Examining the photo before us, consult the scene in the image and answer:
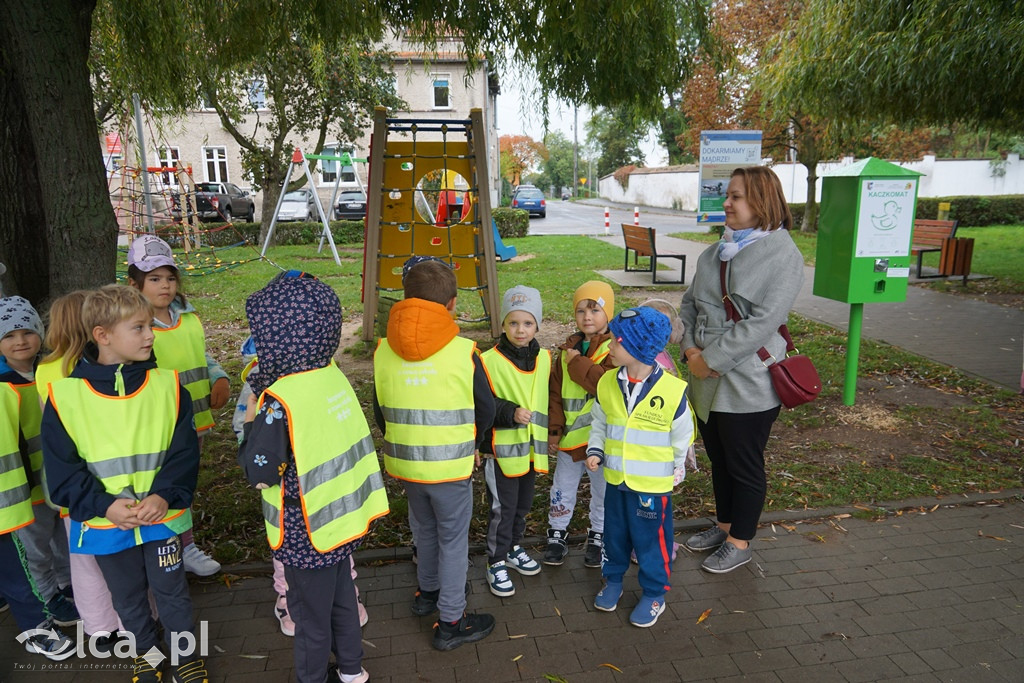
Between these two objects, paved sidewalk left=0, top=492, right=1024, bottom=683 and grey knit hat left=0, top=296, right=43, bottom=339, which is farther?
grey knit hat left=0, top=296, right=43, bottom=339

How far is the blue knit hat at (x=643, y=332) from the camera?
3.04 m

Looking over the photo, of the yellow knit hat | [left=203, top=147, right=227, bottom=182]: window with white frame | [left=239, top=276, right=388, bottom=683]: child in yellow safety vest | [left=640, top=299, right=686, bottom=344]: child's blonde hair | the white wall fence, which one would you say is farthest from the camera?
the white wall fence

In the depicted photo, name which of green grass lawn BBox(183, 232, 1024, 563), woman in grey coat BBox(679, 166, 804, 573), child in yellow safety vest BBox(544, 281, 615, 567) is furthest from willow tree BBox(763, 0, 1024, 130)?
child in yellow safety vest BBox(544, 281, 615, 567)

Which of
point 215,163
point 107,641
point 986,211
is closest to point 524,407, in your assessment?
point 107,641

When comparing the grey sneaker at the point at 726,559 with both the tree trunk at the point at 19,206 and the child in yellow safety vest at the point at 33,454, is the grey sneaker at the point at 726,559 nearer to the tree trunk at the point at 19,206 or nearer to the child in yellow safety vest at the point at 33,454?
the child in yellow safety vest at the point at 33,454

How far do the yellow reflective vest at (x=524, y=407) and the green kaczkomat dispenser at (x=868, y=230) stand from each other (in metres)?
3.49

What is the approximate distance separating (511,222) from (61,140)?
18.7 meters

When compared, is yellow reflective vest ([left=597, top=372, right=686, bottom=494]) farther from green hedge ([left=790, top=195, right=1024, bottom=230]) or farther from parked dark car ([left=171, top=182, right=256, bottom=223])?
parked dark car ([left=171, top=182, right=256, bottom=223])

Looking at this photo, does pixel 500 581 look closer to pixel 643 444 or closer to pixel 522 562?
pixel 522 562

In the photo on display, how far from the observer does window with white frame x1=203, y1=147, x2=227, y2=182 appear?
32.4m

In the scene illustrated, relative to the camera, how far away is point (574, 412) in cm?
368

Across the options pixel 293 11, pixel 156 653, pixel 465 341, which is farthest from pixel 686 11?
pixel 156 653

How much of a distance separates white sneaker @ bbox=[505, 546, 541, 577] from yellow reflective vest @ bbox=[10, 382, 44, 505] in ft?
7.04

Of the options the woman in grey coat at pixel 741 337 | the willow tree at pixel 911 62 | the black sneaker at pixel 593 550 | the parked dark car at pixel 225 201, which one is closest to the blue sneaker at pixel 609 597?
the black sneaker at pixel 593 550
